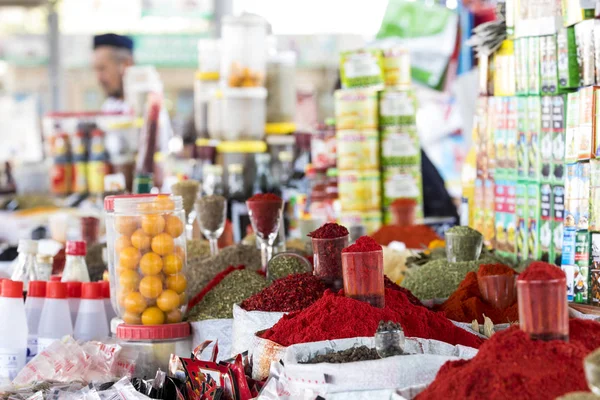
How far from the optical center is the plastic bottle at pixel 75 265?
90.9 inches

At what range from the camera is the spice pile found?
5.85 ft

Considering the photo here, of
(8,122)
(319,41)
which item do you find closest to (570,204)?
(319,41)

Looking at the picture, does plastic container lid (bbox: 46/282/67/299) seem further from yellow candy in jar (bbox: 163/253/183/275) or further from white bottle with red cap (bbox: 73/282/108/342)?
yellow candy in jar (bbox: 163/253/183/275)

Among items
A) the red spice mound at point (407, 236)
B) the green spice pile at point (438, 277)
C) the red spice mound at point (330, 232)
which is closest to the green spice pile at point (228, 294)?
the red spice mound at point (330, 232)

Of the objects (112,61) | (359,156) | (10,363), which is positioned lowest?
(10,363)

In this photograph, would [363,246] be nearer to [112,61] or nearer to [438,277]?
[438,277]

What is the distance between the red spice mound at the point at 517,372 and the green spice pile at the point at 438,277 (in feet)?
2.68

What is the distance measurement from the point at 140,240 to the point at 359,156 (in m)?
1.63

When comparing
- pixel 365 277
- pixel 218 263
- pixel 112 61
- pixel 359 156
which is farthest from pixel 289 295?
pixel 112 61

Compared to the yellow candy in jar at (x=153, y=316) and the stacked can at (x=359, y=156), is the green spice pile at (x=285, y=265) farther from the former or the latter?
the stacked can at (x=359, y=156)

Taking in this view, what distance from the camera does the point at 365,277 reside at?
5.19 feet

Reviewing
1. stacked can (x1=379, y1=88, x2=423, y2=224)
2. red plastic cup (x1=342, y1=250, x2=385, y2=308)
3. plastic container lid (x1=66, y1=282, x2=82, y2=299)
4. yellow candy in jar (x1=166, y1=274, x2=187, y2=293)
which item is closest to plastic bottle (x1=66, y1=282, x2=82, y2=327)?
plastic container lid (x1=66, y1=282, x2=82, y2=299)

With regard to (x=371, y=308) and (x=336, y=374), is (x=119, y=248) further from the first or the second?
(x=336, y=374)

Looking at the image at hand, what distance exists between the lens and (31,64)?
7207 millimetres
